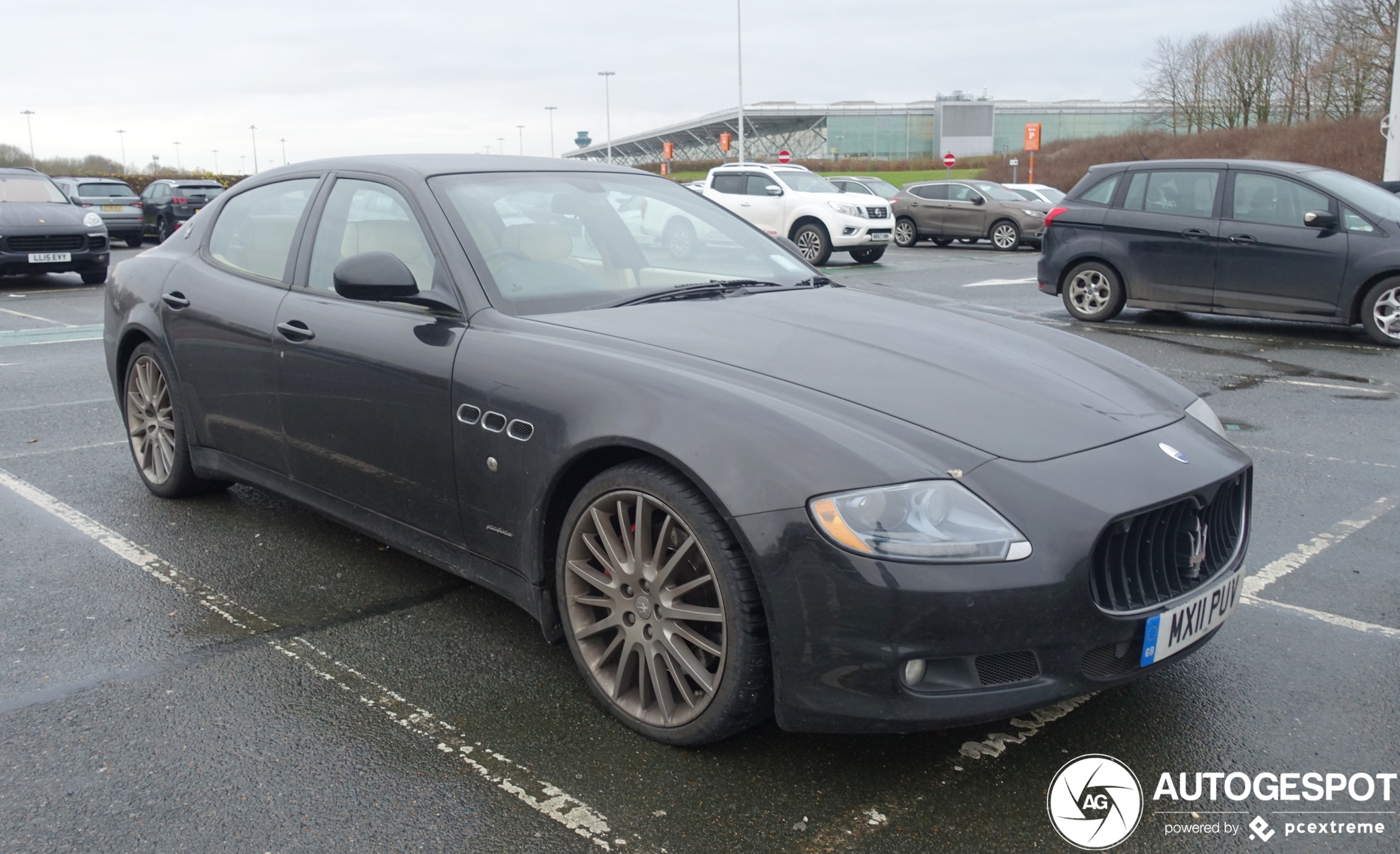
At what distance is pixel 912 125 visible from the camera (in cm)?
9469

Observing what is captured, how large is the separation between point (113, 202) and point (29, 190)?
35.3 feet

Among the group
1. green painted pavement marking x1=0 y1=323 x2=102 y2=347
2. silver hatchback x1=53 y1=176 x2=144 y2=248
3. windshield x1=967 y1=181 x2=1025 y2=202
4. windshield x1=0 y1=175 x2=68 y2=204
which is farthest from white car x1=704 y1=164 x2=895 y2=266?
silver hatchback x1=53 y1=176 x2=144 y2=248

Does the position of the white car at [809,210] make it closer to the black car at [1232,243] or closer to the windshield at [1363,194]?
the black car at [1232,243]

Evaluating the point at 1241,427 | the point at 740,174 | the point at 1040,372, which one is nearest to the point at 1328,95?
the point at 740,174

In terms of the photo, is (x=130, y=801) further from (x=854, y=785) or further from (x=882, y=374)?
(x=882, y=374)

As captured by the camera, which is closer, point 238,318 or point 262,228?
point 238,318

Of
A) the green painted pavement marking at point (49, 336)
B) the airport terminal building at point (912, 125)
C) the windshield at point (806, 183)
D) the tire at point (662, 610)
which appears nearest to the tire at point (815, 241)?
the windshield at point (806, 183)

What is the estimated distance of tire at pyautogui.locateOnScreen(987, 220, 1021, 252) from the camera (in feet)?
78.8

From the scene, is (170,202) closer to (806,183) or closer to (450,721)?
(806,183)

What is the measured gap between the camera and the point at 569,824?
2.50 m

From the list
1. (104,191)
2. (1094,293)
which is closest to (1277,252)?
(1094,293)

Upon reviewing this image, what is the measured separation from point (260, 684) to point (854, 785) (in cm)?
175

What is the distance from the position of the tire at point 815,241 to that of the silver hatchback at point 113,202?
53.8 feet

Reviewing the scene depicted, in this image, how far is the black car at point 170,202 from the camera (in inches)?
1069
